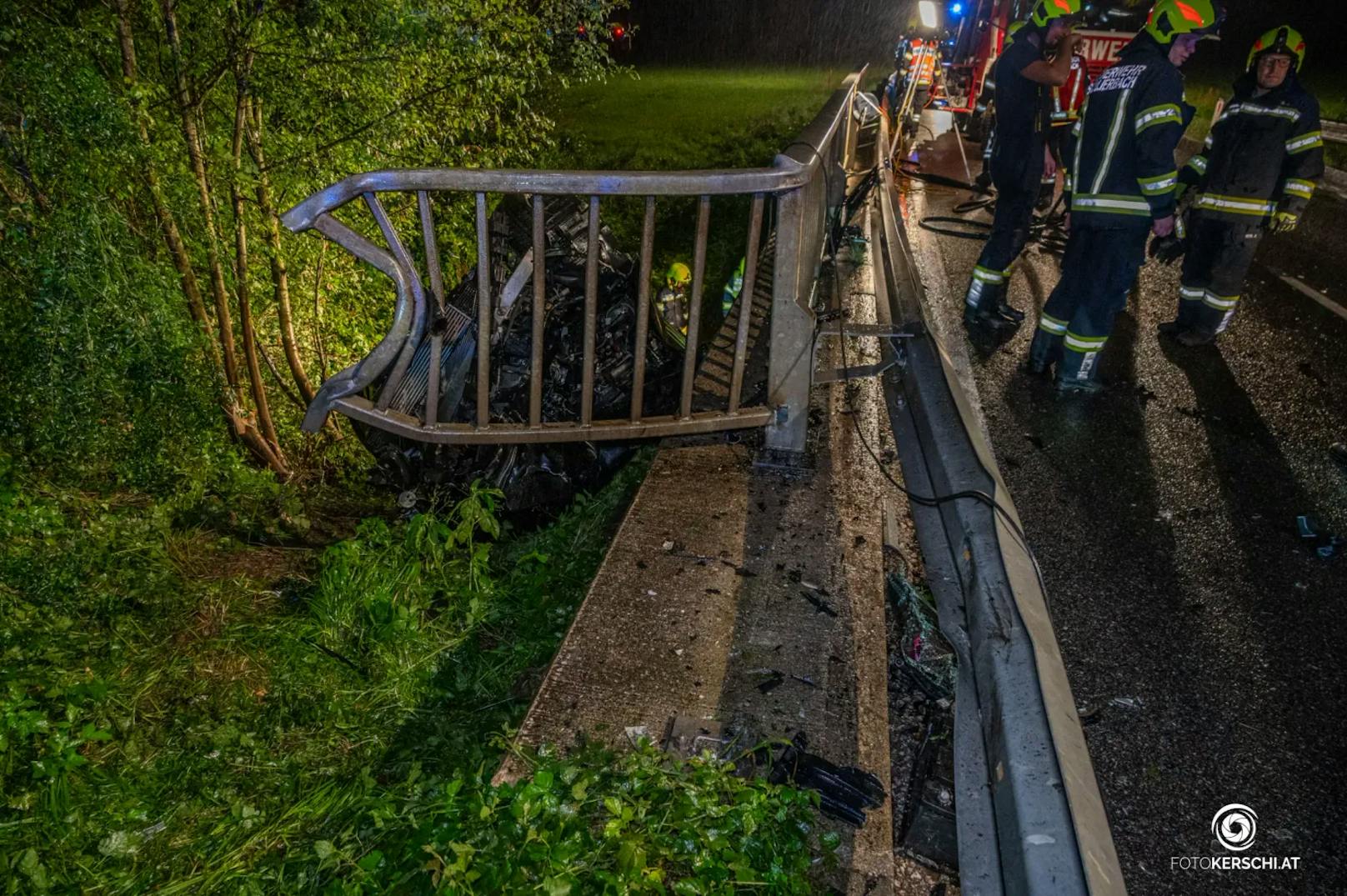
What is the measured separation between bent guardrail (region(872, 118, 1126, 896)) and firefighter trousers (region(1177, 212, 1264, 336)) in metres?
3.30

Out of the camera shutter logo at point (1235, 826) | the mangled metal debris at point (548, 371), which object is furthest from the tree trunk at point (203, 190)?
the camera shutter logo at point (1235, 826)

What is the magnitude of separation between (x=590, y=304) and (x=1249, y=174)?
16.2ft

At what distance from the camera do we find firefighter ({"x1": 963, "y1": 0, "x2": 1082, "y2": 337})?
5375 millimetres

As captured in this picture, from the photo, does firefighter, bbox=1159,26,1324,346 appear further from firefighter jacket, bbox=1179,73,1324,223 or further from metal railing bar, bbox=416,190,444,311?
metal railing bar, bbox=416,190,444,311

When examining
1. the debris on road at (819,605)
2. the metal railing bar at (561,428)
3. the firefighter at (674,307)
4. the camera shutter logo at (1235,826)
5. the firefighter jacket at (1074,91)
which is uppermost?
the firefighter jacket at (1074,91)

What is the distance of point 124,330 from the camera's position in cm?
329

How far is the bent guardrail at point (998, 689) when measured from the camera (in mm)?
1456

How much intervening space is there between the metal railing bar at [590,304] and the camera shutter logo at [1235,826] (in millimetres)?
2444

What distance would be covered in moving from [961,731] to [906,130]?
12.3m

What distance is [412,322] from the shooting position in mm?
2791

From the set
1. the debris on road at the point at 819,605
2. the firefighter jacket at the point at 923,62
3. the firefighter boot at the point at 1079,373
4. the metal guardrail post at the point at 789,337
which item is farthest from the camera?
the firefighter jacket at the point at 923,62

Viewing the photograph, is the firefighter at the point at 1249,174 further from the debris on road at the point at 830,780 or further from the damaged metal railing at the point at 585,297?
the debris on road at the point at 830,780

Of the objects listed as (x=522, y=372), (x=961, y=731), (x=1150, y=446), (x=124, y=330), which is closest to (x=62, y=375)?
(x=124, y=330)

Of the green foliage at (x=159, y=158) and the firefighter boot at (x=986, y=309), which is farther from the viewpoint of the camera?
the firefighter boot at (x=986, y=309)
